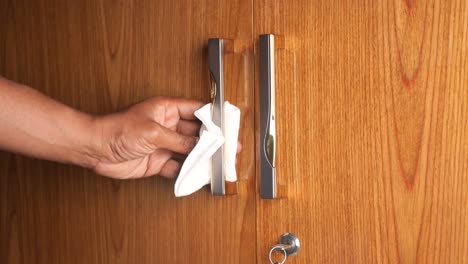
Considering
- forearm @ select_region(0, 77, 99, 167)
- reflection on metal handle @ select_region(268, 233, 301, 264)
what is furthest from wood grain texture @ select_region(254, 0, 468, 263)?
forearm @ select_region(0, 77, 99, 167)

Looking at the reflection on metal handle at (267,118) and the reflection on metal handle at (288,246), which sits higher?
the reflection on metal handle at (267,118)

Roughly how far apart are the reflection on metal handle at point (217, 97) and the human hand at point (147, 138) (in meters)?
0.04

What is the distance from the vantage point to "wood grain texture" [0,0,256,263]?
88 cm

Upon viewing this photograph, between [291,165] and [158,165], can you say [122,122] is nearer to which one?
[158,165]

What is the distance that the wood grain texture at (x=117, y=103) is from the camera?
0.88 metres

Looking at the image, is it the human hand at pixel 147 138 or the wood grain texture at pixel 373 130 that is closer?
the wood grain texture at pixel 373 130

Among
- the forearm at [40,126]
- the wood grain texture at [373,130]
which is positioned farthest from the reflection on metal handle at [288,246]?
the forearm at [40,126]

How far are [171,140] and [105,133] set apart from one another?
0.34ft

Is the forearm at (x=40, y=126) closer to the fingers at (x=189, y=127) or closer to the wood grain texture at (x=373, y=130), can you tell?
the fingers at (x=189, y=127)

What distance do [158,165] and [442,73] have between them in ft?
1.42

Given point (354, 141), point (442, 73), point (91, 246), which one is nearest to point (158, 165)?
point (91, 246)

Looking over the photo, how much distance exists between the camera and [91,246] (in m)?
1.07

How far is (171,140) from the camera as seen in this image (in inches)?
35.3

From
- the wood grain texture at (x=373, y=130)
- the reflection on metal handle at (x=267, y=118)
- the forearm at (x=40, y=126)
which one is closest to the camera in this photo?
the wood grain texture at (x=373, y=130)
